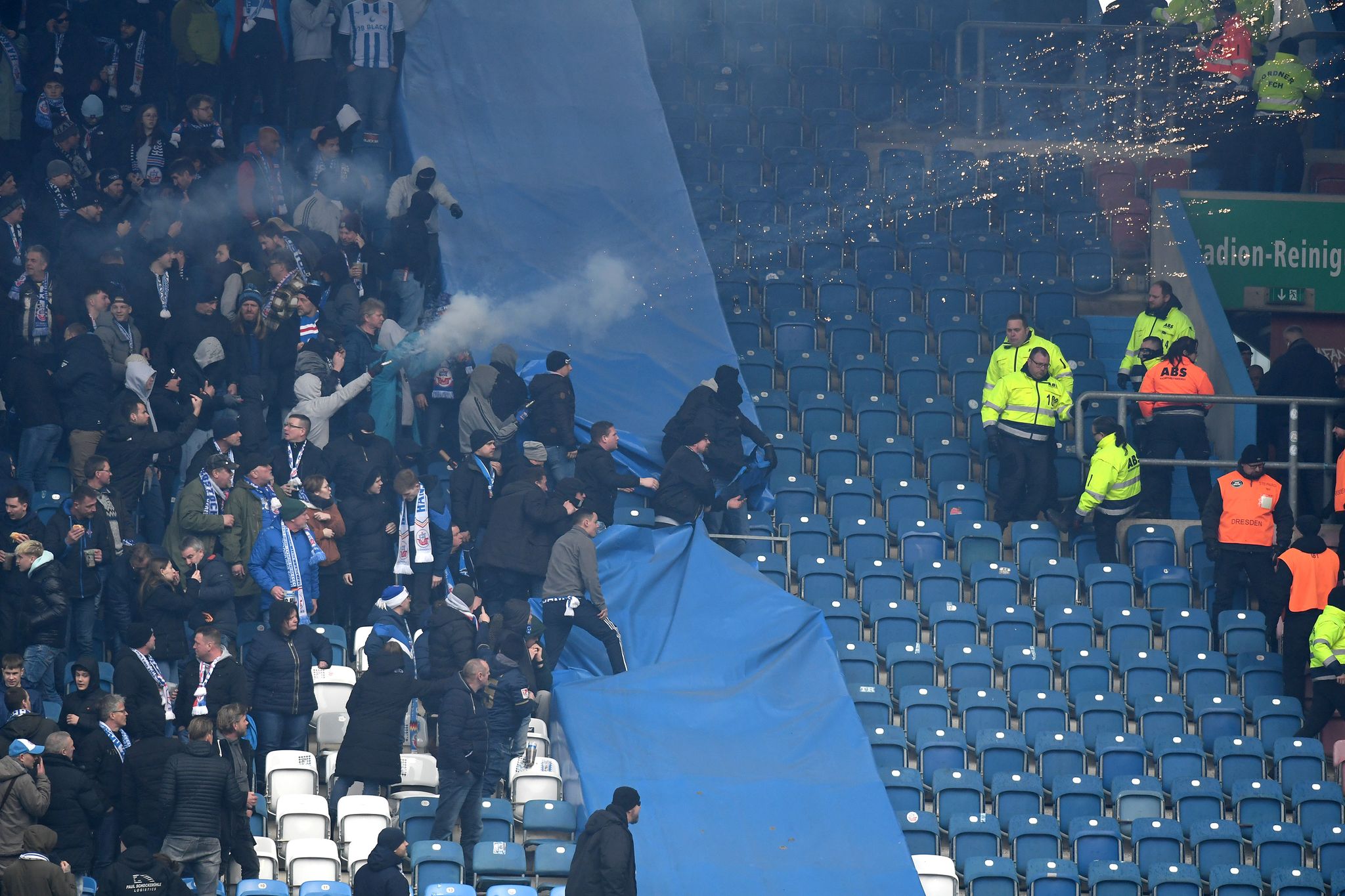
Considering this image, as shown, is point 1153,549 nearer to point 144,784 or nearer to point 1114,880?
point 1114,880

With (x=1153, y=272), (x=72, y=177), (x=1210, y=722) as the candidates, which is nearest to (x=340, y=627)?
(x=72, y=177)

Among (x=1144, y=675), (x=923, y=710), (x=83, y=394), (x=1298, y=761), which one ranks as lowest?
(x=1298, y=761)

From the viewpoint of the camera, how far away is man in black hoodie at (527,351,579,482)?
15.5 m

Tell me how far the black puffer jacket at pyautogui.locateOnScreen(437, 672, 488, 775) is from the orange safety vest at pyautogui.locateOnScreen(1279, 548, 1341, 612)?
6254 millimetres

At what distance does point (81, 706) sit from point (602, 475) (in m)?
4.53

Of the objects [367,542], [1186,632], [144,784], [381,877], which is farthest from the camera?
[1186,632]

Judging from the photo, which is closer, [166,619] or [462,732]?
[462,732]

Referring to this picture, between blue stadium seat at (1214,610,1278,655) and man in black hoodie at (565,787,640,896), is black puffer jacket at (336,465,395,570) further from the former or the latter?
blue stadium seat at (1214,610,1278,655)

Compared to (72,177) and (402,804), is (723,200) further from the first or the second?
(402,804)

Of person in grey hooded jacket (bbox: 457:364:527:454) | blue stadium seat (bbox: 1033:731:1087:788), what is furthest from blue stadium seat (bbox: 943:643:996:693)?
person in grey hooded jacket (bbox: 457:364:527:454)

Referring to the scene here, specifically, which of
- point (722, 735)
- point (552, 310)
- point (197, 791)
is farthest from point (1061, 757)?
point (552, 310)

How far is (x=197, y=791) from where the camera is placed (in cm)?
1155

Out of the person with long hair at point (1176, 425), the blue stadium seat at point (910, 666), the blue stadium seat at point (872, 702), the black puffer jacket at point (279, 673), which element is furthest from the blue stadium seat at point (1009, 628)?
the black puffer jacket at point (279, 673)

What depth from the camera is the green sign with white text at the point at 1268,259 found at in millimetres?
18750
